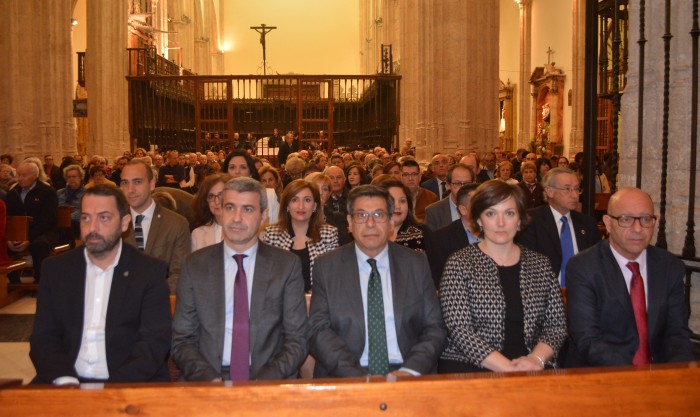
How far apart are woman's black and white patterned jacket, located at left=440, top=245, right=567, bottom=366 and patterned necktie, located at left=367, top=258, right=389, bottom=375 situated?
0.94 feet

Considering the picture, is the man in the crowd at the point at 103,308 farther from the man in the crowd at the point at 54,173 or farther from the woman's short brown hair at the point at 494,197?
the man in the crowd at the point at 54,173

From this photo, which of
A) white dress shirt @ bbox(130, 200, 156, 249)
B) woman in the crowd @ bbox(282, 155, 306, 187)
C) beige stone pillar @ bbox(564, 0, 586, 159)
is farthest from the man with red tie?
beige stone pillar @ bbox(564, 0, 586, 159)

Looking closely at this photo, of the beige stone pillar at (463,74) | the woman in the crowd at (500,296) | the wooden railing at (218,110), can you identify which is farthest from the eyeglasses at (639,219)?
the wooden railing at (218,110)

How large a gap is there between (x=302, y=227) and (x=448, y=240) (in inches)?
38.5

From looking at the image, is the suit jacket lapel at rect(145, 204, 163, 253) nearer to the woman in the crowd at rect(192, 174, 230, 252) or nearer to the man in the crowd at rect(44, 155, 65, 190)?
the woman in the crowd at rect(192, 174, 230, 252)

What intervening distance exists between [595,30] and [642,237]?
2.50 metres

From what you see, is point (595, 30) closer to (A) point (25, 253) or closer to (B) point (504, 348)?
(B) point (504, 348)

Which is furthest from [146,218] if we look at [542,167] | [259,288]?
[542,167]

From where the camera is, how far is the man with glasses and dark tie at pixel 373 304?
354 centimetres

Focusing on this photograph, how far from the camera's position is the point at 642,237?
355 centimetres

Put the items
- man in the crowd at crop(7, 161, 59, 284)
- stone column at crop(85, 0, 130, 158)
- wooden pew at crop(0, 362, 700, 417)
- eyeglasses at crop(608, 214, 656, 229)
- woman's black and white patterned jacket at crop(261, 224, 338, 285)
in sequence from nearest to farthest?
wooden pew at crop(0, 362, 700, 417)
eyeglasses at crop(608, 214, 656, 229)
woman's black and white patterned jacket at crop(261, 224, 338, 285)
man in the crowd at crop(7, 161, 59, 284)
stone column at crop(85, 0, 130, 158)

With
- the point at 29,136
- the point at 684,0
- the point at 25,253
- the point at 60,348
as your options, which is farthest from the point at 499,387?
the point at 29,136

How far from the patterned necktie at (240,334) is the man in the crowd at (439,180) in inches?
224

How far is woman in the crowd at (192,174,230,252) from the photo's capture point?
18.1 feet
